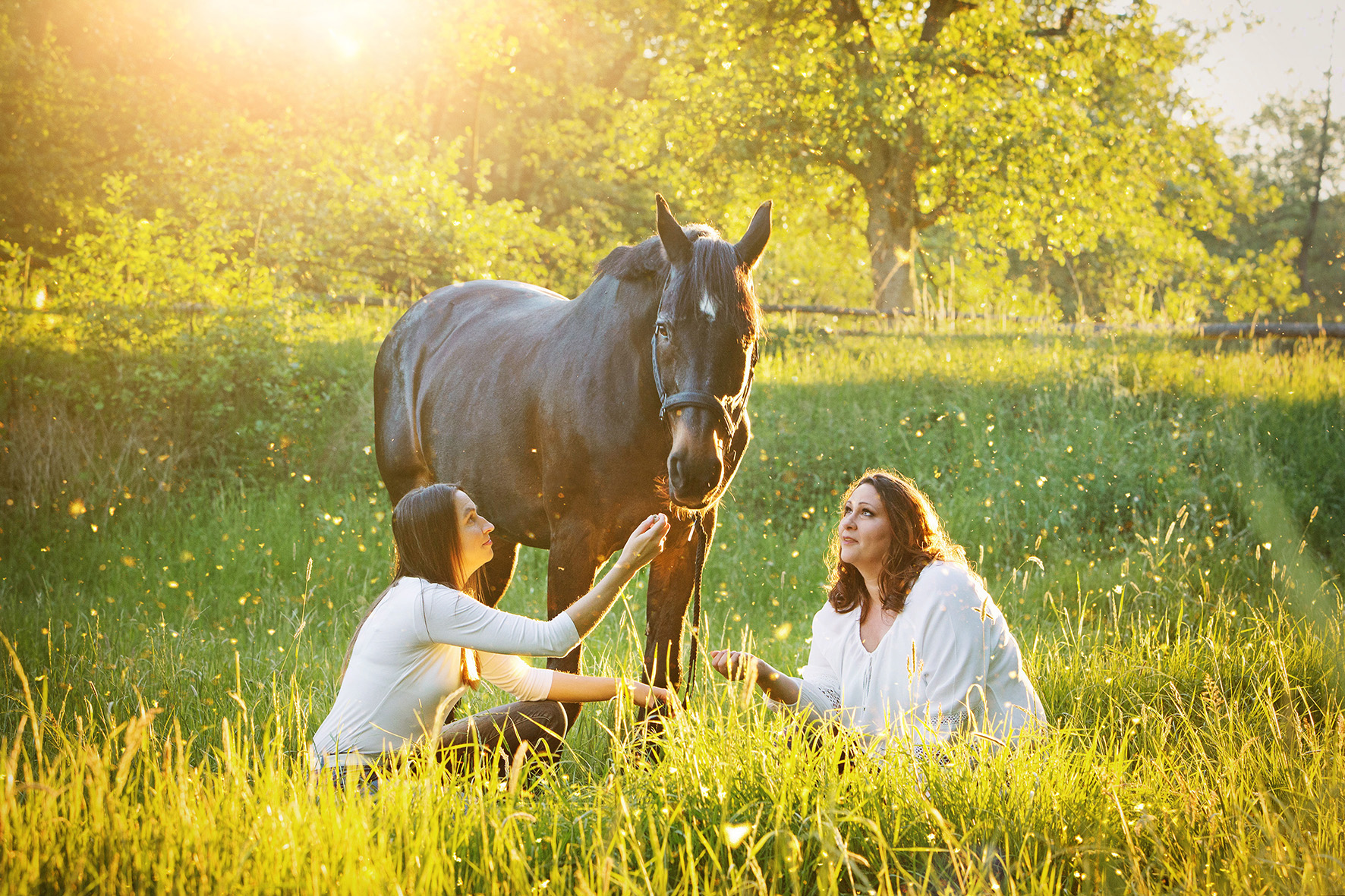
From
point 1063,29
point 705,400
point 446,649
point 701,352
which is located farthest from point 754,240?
point 1063,29

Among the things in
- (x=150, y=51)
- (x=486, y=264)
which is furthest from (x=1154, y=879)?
(x=150, y=51)

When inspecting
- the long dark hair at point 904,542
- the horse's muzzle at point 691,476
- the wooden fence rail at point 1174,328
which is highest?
the wooden fence rail at point 1174,328

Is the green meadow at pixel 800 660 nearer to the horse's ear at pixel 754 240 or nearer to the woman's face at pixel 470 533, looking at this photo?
the woman's face at pixel 470 533

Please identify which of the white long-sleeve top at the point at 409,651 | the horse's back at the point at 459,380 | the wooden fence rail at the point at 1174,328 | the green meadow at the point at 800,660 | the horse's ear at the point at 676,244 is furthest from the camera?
the wooden fence rail at the point at 1174,328

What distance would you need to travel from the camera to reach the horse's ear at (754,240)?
3148 mm

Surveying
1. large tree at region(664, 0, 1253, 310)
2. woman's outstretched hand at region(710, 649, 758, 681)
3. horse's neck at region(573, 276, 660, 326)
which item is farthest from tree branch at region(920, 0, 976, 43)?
woman's outstretched hand at region(710, 649, 758, 681)

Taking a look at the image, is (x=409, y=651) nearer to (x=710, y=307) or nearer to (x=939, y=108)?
(x=710, y=307)

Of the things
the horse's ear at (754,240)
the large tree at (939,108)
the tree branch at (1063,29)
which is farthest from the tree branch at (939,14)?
the horse's ear at (754,240)

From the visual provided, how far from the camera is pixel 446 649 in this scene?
2795 mm

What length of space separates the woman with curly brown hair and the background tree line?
7503 millimetres

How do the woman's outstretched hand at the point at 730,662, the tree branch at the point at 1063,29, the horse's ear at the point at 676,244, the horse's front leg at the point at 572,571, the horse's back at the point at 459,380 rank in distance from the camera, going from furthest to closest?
the tree branch at the point at 1063,29 → the horse's back at the point at 459,380 → the horse's front leg at the point at 572,571 → the horse's ear at the point at 676,244 → the woman's outstretched hand at the point at 730,662

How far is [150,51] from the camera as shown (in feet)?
37.6

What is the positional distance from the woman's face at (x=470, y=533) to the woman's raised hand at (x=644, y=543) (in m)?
0.45

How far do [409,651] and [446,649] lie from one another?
0.12 meters
